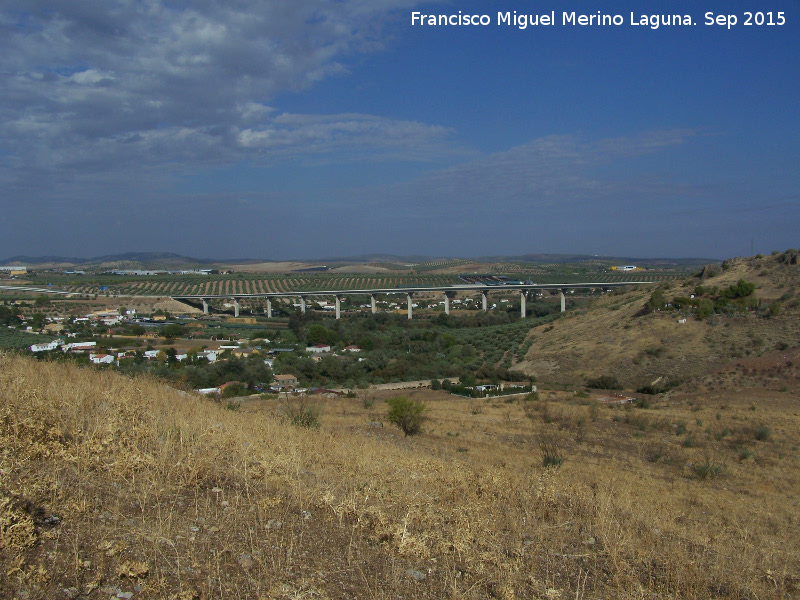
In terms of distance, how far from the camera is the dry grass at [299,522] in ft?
11.0

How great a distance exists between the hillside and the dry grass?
25.3m

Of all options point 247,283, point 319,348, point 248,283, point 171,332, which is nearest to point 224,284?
point 247,283

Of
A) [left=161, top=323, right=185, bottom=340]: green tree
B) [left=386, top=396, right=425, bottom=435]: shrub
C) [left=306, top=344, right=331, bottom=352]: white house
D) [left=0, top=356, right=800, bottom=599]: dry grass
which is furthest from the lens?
[left=306, top=344, right=331, bottom=352]: white house

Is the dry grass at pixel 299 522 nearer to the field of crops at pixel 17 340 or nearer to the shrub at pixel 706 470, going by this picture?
the shrub at pixel 706 470

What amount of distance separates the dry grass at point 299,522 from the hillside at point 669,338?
25268 millimetres

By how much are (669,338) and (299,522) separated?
35188mm

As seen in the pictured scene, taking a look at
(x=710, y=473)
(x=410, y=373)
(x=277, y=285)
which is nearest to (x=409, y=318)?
(x=410, y=373)

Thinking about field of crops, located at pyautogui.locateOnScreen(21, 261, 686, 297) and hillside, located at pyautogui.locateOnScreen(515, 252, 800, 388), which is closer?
hillside, located at pyautogui.locateOnScreen(515, 252, 800, 388)

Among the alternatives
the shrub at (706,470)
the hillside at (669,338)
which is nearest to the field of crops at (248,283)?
the hillside at (669,338)

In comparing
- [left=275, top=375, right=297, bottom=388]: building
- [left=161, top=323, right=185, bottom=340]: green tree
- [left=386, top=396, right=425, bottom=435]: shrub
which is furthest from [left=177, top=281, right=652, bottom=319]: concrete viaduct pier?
[left=386, top=396, right=425, bottom=435]: shrub

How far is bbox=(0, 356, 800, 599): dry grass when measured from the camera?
3.36 metres

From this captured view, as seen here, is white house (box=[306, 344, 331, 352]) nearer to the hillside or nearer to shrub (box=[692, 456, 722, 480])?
the hillside

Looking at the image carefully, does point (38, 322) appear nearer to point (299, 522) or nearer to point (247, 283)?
point (299, 522)

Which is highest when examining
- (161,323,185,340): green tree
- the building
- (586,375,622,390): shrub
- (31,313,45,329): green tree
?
(31,313,45,329): green tree
